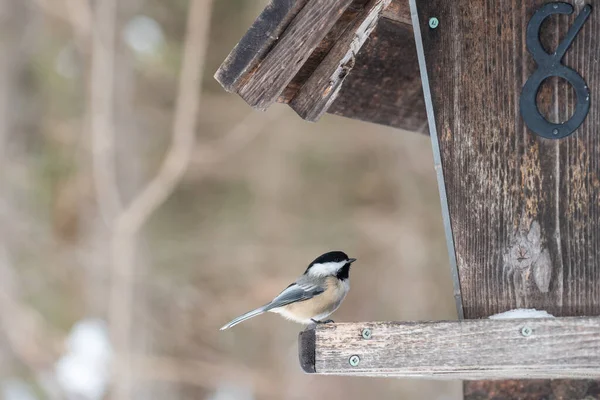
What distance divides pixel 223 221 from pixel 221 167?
1.86 feet

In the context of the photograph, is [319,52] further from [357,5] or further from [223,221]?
[223,221]

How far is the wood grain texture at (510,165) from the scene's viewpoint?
6.81ft

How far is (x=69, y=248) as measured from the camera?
21.9 ft

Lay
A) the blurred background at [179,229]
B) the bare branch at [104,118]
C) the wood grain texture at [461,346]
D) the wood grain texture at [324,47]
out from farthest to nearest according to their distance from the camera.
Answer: the blurred background at [179,229] < the bare branch at [104,118] < the wood grain texture at [324,47] < the wood grain texture at [461,346]

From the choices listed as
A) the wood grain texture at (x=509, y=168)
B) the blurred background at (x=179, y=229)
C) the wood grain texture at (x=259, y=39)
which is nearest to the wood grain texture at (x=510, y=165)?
the wood grain texture at (x=509, y=168)

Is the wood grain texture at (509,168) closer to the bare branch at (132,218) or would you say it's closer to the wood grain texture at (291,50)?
the wood grain texture at (291,50)

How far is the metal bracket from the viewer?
2.08m

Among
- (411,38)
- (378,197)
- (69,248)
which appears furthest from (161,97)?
(411,38)

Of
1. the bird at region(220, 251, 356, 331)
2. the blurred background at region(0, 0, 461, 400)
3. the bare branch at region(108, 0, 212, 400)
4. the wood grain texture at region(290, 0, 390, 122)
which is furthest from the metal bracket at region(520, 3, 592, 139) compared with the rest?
the blurred background at region(0, 0, 461, 400)

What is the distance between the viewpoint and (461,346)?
1.93 m

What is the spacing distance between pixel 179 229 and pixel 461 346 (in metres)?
5.87

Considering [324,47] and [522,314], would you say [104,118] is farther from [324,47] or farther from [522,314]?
[522,314]

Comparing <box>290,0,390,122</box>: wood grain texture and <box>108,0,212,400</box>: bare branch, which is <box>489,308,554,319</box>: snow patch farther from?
<box>108,0,212,400</box>: bare branch

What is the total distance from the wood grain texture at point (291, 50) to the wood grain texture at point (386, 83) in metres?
0.56
